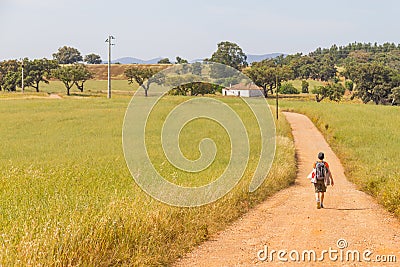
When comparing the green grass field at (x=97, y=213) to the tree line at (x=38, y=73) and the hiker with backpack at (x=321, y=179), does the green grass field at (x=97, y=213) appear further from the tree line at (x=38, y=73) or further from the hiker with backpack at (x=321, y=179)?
the tree line at (x=38, y=73)

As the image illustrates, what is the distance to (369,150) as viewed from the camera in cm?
2192

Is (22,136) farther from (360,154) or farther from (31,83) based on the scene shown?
(31,83)

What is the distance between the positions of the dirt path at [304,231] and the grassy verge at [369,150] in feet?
1.66

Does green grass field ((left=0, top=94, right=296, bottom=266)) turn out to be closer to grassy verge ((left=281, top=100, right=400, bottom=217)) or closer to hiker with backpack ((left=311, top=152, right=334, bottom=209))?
hiker with backpack ((left=311, top=152, right=334, bottom=209))

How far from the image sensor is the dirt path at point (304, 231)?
7191mm

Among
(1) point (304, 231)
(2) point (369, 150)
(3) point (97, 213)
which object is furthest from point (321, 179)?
(2) point (369, 150)

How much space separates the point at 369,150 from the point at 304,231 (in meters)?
14.6

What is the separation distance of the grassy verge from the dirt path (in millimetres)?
505

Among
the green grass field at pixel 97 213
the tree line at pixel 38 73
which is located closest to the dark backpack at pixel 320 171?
the green grass field at pixel 97 213

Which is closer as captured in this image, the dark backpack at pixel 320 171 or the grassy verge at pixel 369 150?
the dark backpack at pixel 320 171

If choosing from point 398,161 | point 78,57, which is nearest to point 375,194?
point 398,161

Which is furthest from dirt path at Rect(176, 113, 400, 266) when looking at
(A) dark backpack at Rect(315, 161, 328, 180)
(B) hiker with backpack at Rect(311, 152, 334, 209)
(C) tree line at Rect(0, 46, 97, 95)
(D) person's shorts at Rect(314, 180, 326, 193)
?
(C) tree line at Rect(0, 46, 97, 95)

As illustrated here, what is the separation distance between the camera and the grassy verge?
1268 cm

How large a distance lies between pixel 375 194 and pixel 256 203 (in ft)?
12.1
